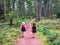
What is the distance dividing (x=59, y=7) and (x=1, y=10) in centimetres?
3274

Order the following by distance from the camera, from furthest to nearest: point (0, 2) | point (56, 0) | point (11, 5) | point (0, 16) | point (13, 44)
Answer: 1. point (56, 0)
2. point (11, 5)
3. point (0, 2)
4. point (0, 16)
5. point (13, 44)

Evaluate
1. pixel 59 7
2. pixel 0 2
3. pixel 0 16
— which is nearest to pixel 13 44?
pixel 0 16

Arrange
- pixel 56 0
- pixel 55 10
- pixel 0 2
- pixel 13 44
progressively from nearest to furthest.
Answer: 1. pixel 13 44
2. pixel 0 2
3. pixel 56 0
4. pixel 55 10

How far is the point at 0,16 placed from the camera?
4528 cm

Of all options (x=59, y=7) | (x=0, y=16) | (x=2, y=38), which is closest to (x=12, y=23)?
(x=0, y=16)

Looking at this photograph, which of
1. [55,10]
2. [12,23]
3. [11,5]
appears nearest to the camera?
[12,23]

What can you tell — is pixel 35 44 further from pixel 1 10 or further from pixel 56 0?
pixel 56 0

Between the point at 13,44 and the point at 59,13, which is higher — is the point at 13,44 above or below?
above

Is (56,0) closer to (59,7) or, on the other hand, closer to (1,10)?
(59,7)

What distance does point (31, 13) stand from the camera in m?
74.0

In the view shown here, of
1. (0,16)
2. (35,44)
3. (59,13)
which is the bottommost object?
(59,13)

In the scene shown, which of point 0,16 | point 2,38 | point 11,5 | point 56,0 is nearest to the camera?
point 2,38

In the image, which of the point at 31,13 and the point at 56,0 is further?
the point at 31,13

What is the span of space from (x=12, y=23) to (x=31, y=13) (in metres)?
41.6
